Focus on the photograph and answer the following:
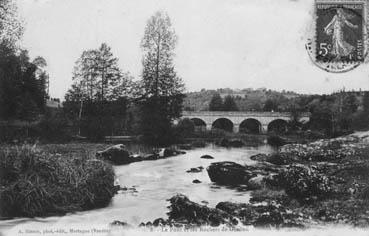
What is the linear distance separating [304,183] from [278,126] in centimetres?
359

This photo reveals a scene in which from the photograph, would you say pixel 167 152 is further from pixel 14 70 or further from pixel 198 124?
pixel 14 70

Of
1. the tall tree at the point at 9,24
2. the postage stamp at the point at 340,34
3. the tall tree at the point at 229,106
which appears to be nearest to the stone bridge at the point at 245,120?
the tall tree at the point at 229,106

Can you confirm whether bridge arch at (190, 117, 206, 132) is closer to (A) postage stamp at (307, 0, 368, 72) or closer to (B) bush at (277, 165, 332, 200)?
(B) bush at (277, 165, 332, 200)

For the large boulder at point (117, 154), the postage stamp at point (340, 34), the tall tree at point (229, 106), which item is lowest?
the large boulder at point (117, 154)

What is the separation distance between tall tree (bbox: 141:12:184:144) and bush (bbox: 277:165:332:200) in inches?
111

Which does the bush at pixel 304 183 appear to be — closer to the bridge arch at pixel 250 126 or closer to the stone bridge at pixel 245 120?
the stone bridge at pixel 245 120

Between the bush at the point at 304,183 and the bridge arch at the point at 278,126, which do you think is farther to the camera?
the bridge arch at the point at 278,126

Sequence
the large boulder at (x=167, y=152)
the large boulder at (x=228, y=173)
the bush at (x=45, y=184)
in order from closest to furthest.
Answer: the bush at (x=45, y=184) < the large boulder at (x=228, y=173) < the large boulder at (x=167, y=152)

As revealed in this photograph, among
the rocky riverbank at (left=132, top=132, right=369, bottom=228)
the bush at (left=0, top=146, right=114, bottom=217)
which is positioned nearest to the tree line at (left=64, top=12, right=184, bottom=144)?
the bush at (left=0, top=146, right=114, bottom=217)

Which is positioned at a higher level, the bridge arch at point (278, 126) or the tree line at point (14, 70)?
the tree line at point (14, 70)

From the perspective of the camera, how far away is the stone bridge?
993 cm

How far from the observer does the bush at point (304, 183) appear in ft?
21.2

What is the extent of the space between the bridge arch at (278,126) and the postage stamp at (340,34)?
3.42 metres

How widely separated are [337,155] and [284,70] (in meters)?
2.12
